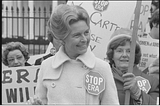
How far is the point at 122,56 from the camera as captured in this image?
2.72 metres

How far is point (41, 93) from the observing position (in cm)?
208

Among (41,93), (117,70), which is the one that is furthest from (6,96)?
(41,93)

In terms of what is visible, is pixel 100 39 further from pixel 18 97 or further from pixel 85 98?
pixel 85 98

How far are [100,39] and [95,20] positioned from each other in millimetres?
236

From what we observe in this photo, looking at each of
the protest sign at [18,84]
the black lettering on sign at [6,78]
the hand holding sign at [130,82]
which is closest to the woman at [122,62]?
the hand holding sign at [130,82]

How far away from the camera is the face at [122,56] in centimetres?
271

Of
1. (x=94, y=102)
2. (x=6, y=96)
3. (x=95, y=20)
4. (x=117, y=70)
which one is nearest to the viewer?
(x=94, y=102)

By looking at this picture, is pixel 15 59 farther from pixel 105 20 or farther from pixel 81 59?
pixel 81 59

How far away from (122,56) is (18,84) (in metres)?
0.96

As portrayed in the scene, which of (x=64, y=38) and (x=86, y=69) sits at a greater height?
(x=64, y=38)

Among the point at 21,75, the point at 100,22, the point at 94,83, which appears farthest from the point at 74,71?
the point at 100,22

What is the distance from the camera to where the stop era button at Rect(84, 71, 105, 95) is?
6.53ft

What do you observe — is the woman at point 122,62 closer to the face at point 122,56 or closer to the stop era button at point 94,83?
the face at point 122,56

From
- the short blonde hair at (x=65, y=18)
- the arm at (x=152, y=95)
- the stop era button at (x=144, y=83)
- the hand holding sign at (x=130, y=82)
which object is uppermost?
the short blonde hair at (x=65, y=18)
